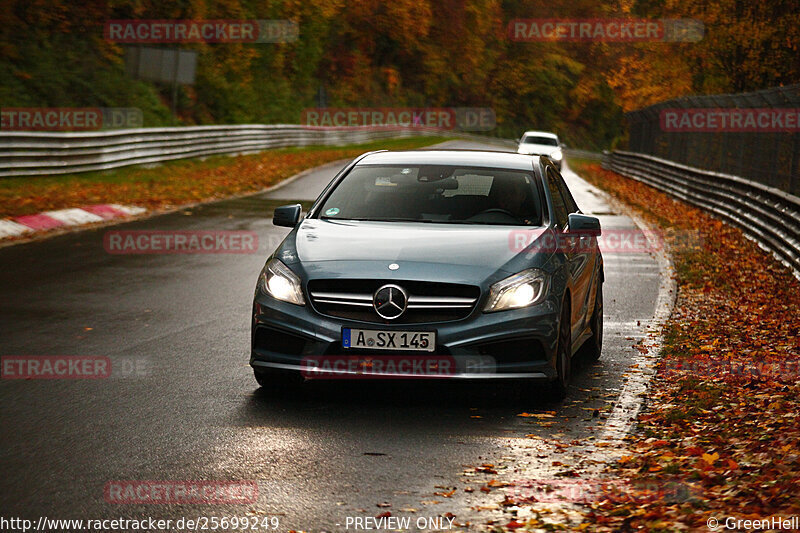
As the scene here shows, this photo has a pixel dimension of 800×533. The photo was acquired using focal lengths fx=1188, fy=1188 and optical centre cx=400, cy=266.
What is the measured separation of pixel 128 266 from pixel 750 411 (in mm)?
9104

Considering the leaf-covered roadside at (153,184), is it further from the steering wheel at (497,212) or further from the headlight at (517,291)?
the headlight at (517,291)

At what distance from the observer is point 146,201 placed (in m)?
22.6

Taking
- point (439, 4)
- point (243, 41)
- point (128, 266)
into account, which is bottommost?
point (128, 266)

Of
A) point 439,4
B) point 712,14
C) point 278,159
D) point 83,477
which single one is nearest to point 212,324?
point 83,477

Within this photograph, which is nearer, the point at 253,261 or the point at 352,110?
the point at 253,261

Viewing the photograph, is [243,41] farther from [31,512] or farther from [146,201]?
[31,512]

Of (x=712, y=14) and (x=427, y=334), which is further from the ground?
(x=712, y=14)

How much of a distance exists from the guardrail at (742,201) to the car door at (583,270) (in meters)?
6.03

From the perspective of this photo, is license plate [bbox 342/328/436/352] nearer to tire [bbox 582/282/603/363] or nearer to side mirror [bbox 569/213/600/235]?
side mirror [bbox 569/213/600/235]

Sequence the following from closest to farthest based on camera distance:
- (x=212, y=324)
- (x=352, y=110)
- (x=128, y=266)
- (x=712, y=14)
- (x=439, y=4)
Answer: (x=212, y=324), (x=128, y=266), (x=712, y=14), (x=352, y=110), (x=439, y=4)

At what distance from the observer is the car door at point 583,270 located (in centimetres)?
849

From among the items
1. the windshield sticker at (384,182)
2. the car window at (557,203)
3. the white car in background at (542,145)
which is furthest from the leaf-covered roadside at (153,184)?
the car window at (557,203)

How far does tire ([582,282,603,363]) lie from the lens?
933 cm

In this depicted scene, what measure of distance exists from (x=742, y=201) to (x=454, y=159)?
541 inches
